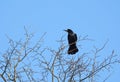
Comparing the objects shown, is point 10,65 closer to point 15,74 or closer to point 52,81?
point 15,74

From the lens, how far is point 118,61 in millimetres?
9664

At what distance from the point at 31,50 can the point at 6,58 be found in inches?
22.7

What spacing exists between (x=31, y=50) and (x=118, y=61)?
1.82 m

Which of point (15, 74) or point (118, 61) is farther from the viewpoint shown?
point (118, 61)

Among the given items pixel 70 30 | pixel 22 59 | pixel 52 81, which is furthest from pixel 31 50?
pixel 70 30

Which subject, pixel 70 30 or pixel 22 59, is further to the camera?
pixel 70 30

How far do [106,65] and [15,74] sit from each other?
1878 millimetres

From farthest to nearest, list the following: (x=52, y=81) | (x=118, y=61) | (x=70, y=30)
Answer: (x=70, y=30) < (x=118, y=61) < (x=52, y=81)

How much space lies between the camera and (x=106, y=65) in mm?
9484

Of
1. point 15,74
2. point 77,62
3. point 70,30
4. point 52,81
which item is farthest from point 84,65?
point 70,30

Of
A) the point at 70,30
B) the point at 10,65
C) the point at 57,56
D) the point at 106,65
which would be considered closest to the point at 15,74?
the point at 10,65

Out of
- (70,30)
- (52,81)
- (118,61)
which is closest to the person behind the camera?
(52,81)

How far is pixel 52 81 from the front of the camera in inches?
354

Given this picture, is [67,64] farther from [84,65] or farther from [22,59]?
[22,59]
